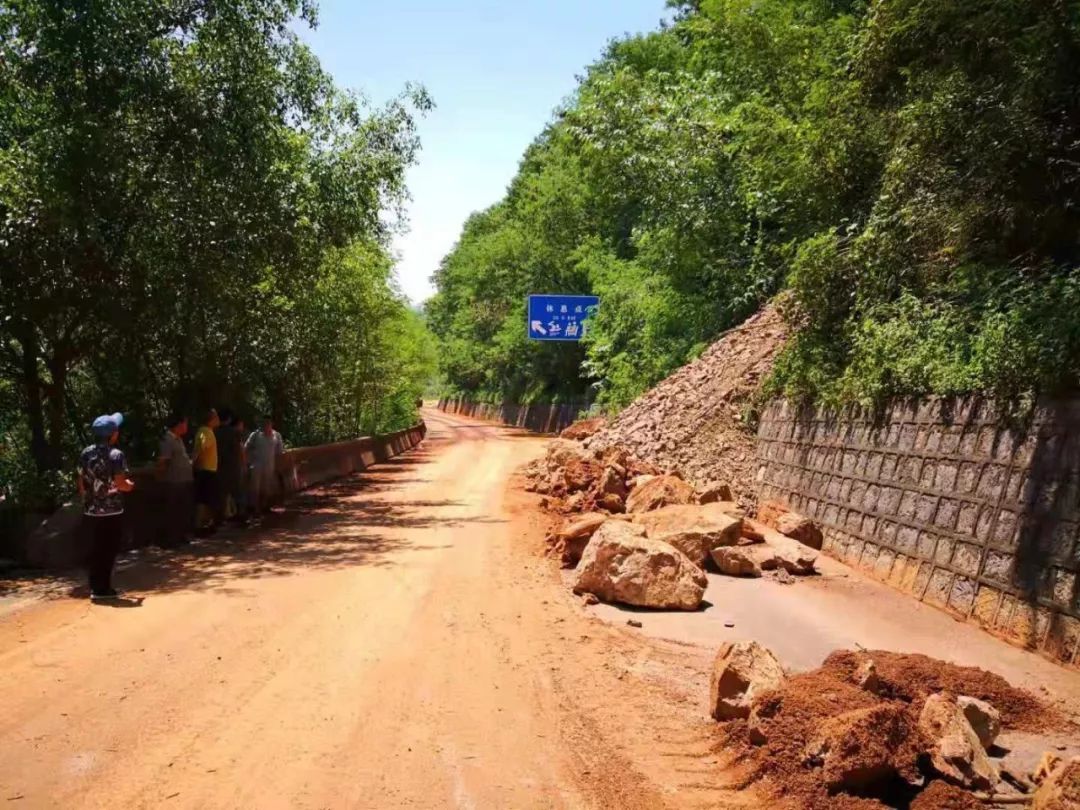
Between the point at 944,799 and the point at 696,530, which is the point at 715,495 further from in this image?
the point at 944,799

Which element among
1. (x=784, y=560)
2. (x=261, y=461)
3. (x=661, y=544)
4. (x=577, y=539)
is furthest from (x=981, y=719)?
(x=261, y=461)

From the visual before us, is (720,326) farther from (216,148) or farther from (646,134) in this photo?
(216,148)

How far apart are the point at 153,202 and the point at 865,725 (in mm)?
11669

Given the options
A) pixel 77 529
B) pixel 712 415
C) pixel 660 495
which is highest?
→ pixel 712 415

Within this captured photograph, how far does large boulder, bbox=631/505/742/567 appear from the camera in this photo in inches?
402

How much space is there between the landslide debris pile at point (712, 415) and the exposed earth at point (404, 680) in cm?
527

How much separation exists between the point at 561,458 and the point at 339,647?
1305cm

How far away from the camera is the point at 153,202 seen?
40.3 feet

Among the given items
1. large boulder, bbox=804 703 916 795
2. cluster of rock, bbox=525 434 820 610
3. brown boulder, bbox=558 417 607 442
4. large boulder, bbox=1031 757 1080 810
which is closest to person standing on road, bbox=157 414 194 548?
cluster of rock, bbox=525 434 820 610

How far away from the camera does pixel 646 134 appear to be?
879 inches

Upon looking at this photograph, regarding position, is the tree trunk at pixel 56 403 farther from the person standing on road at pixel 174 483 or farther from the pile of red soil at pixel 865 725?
the pile of red soil at pixel 865 725

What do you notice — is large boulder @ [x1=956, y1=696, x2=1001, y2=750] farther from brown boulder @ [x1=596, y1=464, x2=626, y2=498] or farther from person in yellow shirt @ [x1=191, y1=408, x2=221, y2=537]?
person in yellow shirt @ [x1=191, y1=408, x2=221, y2=537]

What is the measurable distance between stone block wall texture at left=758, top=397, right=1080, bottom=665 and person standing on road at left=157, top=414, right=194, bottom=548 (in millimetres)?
8886

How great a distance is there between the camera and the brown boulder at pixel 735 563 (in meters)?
10.0
